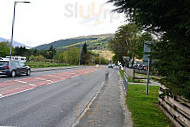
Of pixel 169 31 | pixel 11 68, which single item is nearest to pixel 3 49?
pixel 11 68

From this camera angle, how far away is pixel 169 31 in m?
3.94

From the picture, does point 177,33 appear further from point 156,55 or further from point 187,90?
point 187,90

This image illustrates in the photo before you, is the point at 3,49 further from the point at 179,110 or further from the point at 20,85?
the point at 179,110

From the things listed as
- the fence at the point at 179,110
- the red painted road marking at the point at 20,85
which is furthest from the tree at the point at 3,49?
the fence at the point at 179,110

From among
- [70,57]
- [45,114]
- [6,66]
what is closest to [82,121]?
[45,114]

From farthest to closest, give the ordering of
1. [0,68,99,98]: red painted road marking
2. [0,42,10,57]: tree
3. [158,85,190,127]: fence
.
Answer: [0,42,10,57]: tree < [0,68,99,98]: red painted road marking < [158,85,190,127]: fence

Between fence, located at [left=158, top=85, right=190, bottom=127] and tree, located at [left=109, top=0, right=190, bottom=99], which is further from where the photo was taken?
fence, located at [left=158, top=85, right=190, bottom=127]

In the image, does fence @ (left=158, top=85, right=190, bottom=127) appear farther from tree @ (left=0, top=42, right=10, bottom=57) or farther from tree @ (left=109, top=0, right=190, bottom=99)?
tree @ (left=0, top=42, right=10, bottom=57)

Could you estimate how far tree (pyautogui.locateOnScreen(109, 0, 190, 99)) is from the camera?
341 cm

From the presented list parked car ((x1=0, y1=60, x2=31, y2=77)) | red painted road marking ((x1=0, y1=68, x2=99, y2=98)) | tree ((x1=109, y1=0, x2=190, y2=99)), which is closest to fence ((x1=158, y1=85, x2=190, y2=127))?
tree ((x1=109, y1=0, x2=190, y2=99))

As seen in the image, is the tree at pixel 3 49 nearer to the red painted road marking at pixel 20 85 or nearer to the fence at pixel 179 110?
the red painted road marking at pixel 20 85

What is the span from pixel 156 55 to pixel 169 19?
787mm

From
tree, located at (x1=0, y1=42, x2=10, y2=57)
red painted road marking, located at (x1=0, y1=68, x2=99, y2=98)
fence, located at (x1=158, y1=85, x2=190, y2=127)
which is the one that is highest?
tree, located at (x1=0, y1=42, x2=10, y2=57)

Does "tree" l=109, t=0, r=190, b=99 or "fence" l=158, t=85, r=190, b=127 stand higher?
"tree" l=109, t=0, r=190, b=99
